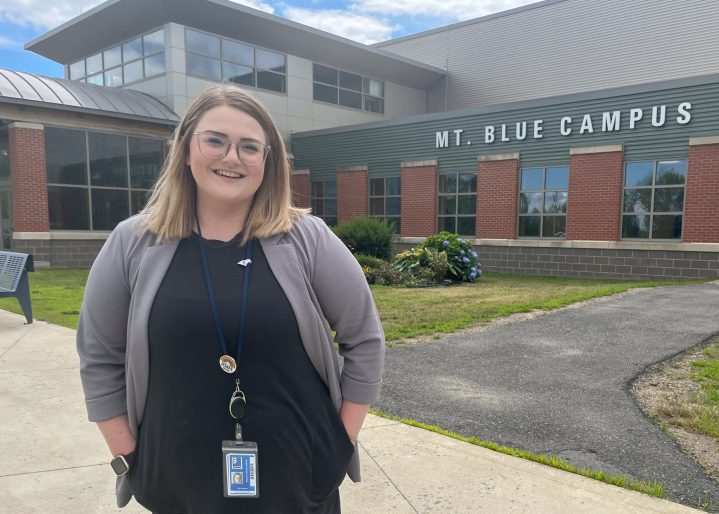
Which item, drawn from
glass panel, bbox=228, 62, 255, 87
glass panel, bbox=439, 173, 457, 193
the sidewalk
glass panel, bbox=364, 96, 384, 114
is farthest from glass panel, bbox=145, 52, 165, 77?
the sidewalk

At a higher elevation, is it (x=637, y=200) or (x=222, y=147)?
(x=637, y=200)

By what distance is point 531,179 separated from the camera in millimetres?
16734

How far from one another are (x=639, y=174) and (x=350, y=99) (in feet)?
45.3

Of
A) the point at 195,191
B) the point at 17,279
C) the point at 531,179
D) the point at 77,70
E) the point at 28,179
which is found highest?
the point at 77,70

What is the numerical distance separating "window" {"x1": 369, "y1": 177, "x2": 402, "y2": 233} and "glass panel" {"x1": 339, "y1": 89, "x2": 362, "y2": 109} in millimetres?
6035

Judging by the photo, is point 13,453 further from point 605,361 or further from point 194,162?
point 605,361

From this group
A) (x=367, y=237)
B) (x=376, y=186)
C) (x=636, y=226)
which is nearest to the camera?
(x=636, y=226)

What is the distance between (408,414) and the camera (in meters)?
4.24

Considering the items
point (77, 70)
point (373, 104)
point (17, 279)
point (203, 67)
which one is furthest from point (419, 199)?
point (77, 70)

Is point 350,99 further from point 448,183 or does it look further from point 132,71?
point 132,71

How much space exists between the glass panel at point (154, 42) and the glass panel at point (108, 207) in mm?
5456

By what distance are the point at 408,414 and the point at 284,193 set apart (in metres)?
2.91

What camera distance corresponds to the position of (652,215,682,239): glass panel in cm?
1448

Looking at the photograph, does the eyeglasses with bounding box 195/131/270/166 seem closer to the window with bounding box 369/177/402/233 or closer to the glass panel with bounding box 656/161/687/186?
the glass panel with bounding box 656/161/687/186
